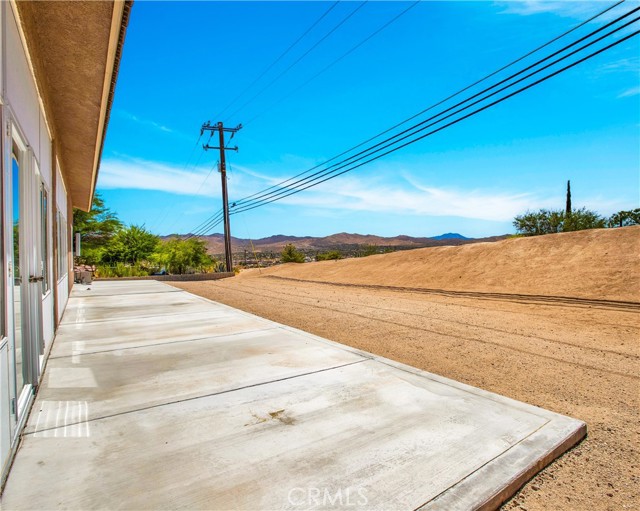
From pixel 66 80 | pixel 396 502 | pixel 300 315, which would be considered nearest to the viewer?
pixel 396 502

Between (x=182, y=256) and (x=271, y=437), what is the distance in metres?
27.5

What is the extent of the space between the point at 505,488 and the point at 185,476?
193 cm

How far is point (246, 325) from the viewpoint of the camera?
22.0 feet

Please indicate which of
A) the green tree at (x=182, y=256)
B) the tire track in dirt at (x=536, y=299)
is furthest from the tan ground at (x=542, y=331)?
the green tree at (x=182, y=256)

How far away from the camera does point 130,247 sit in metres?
30.0

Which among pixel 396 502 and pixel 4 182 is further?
pixel 4 182

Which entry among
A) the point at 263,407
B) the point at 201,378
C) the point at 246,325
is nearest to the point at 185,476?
the point at 263,407

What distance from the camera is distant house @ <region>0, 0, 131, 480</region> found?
2545mm

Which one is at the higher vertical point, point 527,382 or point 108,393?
point 108,393

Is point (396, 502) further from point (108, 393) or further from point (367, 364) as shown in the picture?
point (108, 393)

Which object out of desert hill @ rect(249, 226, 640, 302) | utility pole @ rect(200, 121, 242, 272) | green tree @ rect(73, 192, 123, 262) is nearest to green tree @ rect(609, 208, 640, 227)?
desert hill @ rect(249, 226, 640, 302)

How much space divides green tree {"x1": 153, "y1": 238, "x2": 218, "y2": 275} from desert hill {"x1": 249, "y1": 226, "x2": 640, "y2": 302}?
1128cm

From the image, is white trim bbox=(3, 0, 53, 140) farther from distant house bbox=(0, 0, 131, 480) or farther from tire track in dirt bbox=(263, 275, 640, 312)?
tire track in dirt bbox=(263, 275, 640, 312)
